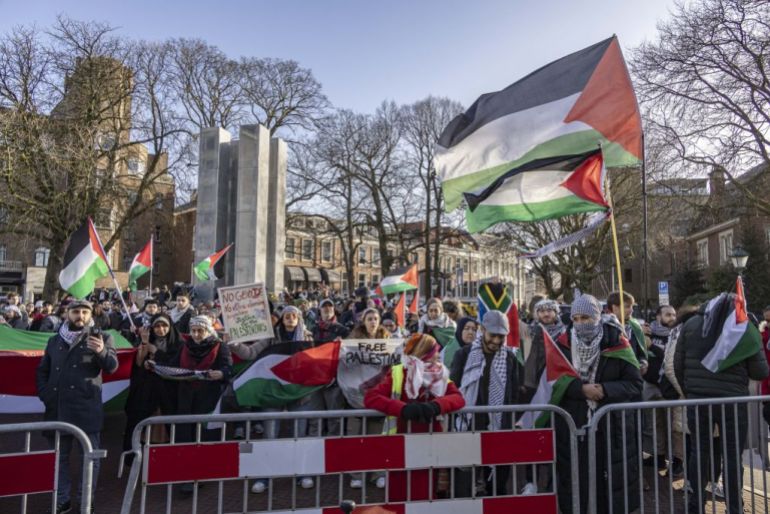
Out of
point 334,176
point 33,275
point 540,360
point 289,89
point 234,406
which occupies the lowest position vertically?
point 234,406

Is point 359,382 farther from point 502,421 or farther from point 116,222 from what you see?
point 116,222

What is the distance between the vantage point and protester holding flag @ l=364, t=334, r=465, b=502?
12.8ft

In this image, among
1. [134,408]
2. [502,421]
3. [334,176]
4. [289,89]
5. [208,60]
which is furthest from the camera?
[334,176]

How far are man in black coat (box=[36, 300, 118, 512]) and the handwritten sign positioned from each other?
4.83 feet

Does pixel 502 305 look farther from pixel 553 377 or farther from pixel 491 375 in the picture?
pixel 553 377

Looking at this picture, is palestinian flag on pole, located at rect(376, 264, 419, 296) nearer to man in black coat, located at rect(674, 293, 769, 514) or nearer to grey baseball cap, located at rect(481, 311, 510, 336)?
man in black coat, located at rect(674, 293, 769, 514)

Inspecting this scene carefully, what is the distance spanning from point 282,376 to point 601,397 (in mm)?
3293

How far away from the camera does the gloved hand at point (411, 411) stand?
3.87 meters

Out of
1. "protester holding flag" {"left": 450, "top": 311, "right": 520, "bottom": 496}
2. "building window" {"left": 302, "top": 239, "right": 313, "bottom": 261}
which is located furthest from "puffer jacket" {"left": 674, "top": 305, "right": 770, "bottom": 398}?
"building window" {"left": 302, "top": 239, "right": 313, "bottom": 261}

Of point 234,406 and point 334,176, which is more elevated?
point 334,176

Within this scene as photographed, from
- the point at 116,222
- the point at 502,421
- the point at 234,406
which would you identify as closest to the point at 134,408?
the point at 234,406

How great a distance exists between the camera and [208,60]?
101ft

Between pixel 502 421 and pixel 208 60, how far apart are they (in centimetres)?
3000

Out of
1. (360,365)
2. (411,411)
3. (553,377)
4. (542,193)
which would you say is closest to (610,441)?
(553,377)
